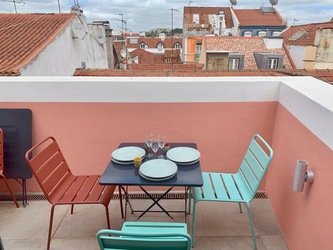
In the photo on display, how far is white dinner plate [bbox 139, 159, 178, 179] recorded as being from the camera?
1.90 meters

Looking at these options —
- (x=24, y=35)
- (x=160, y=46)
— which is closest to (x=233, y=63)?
(x=24, y=35)

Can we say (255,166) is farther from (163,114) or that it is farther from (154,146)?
(163,114)

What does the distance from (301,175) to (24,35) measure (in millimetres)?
10193

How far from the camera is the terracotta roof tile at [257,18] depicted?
34.2 metres

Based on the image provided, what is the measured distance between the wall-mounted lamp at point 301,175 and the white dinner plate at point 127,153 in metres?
1.19

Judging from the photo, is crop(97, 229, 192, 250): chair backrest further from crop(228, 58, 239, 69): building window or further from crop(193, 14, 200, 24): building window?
crop(193, 14, 200, 24): building window

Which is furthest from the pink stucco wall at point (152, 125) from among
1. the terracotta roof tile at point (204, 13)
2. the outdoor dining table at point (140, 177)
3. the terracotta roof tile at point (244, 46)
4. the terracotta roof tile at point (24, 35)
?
the terracotta roof tile at point (204, 13)

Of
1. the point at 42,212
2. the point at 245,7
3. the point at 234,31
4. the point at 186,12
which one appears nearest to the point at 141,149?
the point at 42,212

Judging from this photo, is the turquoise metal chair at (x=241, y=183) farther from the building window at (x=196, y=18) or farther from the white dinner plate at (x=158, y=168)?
the building window at (x=196, y=18)

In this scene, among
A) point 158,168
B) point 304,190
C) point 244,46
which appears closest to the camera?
point 304,190

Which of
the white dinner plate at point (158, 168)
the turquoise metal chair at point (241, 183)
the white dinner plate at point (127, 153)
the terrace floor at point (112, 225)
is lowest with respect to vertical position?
the terrace floor at point (112, 225)

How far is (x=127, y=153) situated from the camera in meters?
2.24

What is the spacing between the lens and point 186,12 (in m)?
32.3

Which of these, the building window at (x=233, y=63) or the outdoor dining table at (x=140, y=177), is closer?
the outdoor dining table at (x=140, y=177)
